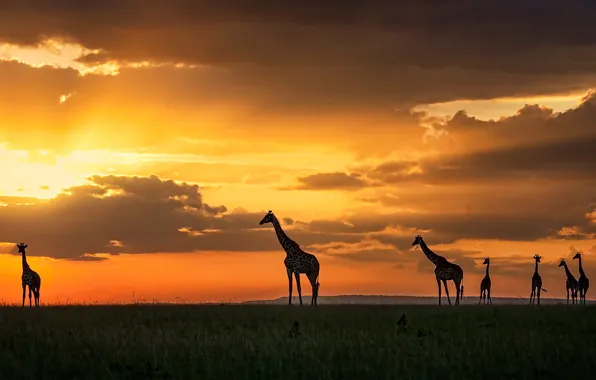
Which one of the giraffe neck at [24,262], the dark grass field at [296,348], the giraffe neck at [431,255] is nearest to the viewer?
the dark grass field at [296,348]

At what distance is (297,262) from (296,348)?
22.8m

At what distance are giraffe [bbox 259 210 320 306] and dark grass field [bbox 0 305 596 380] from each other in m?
12.1

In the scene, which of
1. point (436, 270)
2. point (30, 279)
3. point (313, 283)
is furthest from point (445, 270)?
point (30, 279)

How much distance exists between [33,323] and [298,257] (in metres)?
17.2

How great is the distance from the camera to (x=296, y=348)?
78.9 feet

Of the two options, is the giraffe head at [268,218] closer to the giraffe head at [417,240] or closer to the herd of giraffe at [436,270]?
the herd of giraffe at [436,270]

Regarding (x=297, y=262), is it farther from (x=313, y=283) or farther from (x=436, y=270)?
(x=436, y=270)

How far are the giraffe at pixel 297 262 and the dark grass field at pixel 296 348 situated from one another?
1214 cm

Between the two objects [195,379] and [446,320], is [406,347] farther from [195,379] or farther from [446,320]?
[446,320]

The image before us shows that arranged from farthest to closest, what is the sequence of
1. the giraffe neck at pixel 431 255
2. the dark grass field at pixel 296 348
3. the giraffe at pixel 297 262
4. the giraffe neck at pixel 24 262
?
the giraffe neck at pixel 431 255 → the giraffe neck at pixel 24 262 → the giraffe at pixel 297 262 → the dark grass field at pixel 296 348

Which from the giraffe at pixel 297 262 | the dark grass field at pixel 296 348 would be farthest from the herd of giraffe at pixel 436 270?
the dark grass field at pixel 296 348

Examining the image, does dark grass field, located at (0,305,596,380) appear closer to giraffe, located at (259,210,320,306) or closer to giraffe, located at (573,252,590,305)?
giraffe, located at (259,210,320,306)

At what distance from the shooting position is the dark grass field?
834 inches

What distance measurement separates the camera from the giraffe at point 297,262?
153 feet
